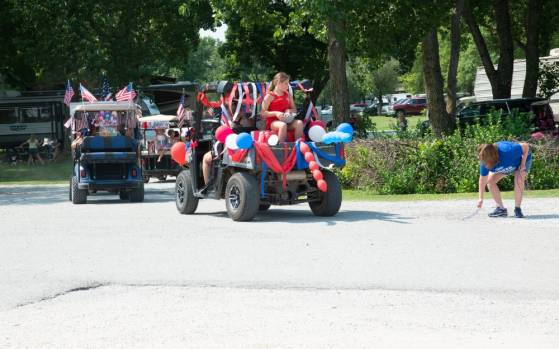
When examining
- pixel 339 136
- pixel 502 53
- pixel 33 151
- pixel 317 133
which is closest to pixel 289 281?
pixel 339 136

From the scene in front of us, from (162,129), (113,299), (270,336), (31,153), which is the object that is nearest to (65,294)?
(113,299)

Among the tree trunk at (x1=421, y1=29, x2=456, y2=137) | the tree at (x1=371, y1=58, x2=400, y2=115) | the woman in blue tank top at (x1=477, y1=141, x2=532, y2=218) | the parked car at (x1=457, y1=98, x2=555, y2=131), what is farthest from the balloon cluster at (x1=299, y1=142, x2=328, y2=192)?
the tree at (x1=371, y1=58, x2=400, y2=115)

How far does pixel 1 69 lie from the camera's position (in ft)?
174

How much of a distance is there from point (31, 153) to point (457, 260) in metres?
39.6

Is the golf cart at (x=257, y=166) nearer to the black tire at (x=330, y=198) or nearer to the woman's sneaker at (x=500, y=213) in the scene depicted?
the black tire at (x=330, y=198)

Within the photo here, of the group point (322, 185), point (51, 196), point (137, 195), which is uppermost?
point (322, 185)

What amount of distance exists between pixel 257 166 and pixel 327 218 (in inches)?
58.6

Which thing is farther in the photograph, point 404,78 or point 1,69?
point 404,78

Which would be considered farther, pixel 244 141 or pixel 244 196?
pixel 244 196

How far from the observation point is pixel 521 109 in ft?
110

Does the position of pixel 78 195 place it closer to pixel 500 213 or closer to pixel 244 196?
pixel 244 196

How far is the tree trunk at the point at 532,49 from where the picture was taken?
39531 millimetres

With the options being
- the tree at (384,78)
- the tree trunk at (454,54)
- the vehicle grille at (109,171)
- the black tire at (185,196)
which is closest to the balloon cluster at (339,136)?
the black tire at (185,196)

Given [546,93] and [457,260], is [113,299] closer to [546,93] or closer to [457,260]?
[457,260]
